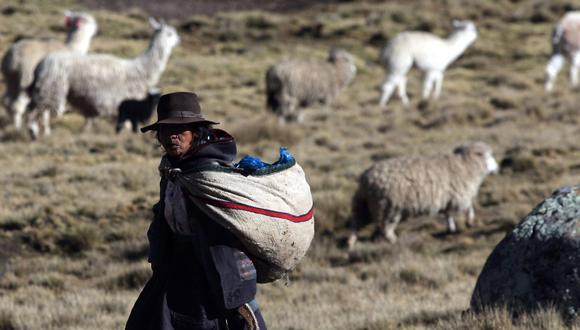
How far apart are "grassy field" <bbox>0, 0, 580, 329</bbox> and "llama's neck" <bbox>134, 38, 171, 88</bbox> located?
1270 millimetres

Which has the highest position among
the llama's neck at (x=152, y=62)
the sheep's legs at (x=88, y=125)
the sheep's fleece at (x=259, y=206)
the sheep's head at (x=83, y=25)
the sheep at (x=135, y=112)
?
the sheep's fleece at (x=259, y=206)

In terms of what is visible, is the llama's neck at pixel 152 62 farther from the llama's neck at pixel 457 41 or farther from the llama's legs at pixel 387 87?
the llama's neck at pixel 457 41

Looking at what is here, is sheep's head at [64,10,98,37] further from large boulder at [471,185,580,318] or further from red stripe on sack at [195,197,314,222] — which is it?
red stripe on sack at [195,197,314,222]

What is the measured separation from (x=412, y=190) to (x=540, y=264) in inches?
190

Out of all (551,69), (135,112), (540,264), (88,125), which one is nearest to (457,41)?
(551,69)

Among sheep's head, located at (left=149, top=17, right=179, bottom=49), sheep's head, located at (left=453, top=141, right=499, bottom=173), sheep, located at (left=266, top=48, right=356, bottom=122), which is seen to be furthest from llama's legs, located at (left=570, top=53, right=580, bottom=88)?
sheep's head, located at (left=453, top=141, right=499, bottom=173)

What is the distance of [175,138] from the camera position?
12.8 ft

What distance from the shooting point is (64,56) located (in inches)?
640

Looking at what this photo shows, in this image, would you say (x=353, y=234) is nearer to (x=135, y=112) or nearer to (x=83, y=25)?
(x=135, y=112)

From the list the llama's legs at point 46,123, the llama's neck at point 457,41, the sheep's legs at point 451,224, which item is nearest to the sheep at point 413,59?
the llama's neck at point 457,41

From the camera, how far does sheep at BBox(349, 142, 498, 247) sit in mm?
10406

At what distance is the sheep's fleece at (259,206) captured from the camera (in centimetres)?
374

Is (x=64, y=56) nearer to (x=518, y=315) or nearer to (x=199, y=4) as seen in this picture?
(x=518, y=315)

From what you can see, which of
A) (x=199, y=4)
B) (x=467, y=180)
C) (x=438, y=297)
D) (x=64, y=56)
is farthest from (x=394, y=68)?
(x=199, y=4)
